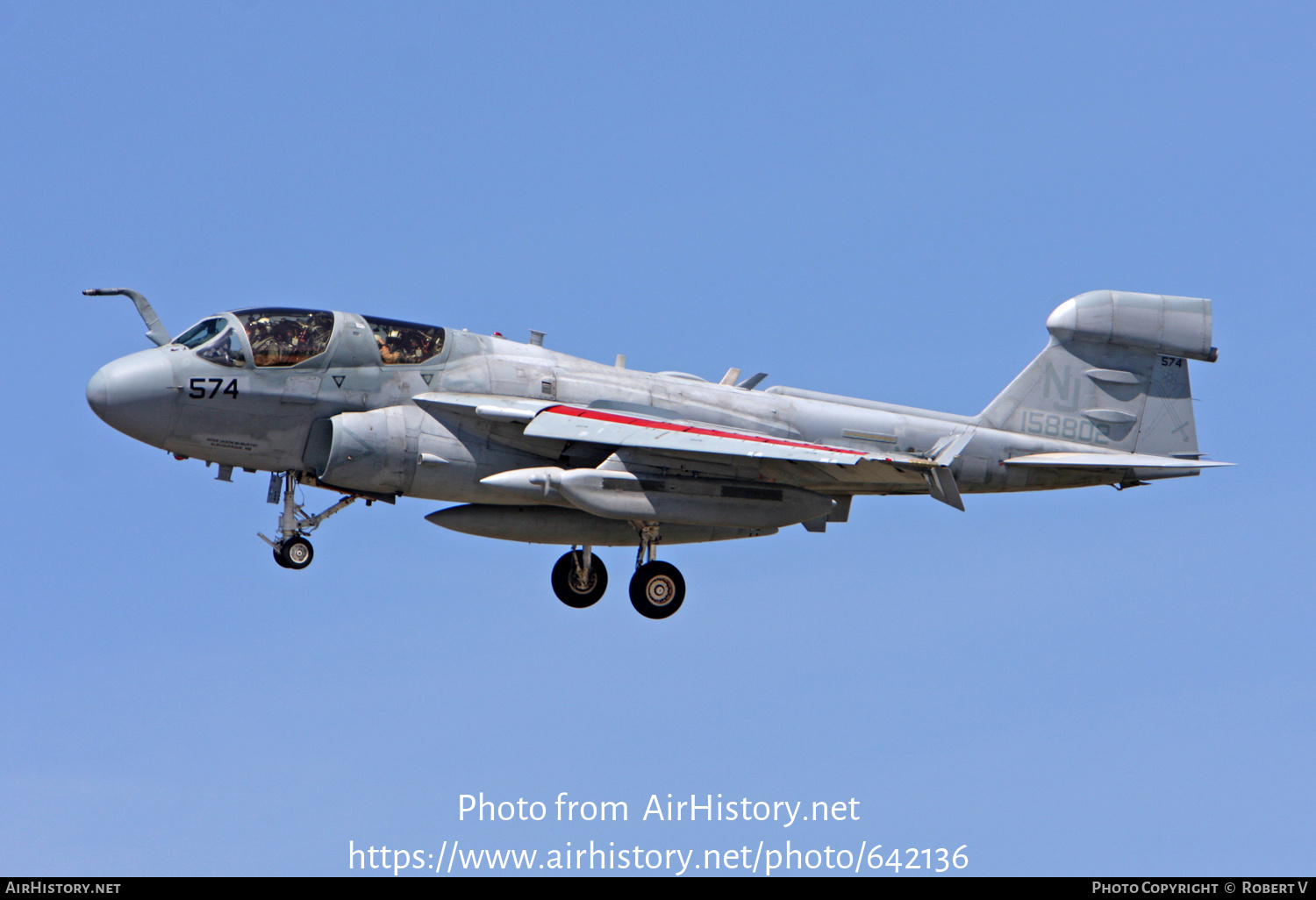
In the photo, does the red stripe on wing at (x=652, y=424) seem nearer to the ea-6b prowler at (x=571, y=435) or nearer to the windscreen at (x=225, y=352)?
the ea-6b prowler at (x=571, y=435)

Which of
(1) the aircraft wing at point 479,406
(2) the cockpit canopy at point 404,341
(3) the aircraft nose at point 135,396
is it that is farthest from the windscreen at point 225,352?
(1) the aircraft wing at point 479,406

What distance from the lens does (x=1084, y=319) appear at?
24547mm

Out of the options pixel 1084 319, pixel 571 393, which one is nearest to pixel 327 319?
pixel 571 393

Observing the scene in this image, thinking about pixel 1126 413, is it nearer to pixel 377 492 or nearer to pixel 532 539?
pixel 532 539

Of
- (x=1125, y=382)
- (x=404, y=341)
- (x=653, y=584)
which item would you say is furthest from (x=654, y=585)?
(x=1125, y=382)

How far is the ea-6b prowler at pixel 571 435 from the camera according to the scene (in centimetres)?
2108

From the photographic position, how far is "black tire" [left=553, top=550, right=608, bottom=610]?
23.6m

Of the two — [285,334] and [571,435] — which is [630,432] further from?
[285,334]

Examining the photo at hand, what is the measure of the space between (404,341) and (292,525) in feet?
9.40

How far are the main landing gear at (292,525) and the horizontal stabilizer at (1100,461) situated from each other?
31.7 ft

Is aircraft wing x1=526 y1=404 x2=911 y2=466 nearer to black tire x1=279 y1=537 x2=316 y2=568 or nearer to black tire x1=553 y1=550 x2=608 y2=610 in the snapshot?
black tire x1=553 y1=550 x2=608 y2=610

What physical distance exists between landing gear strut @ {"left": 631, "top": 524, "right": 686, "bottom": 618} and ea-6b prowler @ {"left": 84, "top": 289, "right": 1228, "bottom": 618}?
27mm
